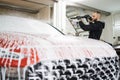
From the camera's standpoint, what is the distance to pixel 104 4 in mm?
8812

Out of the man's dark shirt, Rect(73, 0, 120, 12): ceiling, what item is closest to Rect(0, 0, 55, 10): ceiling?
Rect(73, 0, 120, 12): ceiling

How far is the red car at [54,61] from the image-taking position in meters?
1.47

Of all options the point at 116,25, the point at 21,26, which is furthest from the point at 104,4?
the point at 21,26

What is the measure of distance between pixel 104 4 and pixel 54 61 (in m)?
7.77

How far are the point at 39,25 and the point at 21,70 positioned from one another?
65.6 inches

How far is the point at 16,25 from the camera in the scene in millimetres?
2680

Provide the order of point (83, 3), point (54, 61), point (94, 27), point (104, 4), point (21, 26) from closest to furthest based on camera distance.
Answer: point (54, 61) → point (21, 26) → point (94, 27) → point (83, 3) → point (104, 4)

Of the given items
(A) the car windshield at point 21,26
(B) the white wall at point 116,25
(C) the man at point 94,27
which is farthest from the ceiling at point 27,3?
(B) the white wall at point 116,25

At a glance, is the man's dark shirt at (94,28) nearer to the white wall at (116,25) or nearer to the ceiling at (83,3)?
the ceiling at (83,3)

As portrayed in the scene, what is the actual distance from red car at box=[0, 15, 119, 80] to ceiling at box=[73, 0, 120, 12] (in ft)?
20.1

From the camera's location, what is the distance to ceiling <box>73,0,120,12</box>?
27.1 ft

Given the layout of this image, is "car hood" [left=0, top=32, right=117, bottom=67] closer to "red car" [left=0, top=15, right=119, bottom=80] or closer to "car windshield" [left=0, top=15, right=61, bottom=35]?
"red car" [left=0, top=15, right=119, bottom=80]

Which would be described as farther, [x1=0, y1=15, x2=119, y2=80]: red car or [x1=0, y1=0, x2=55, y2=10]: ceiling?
[x1=0, y1=0, x2=55, y2=10]: ceiling

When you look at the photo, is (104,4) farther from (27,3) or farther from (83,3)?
(27,3)
